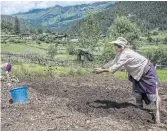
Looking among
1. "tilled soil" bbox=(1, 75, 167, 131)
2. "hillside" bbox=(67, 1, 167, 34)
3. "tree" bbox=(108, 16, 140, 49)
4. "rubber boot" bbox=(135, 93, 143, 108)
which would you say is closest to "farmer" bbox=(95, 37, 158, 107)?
"rubber boot" bbox=(135, 93, 143, 108)

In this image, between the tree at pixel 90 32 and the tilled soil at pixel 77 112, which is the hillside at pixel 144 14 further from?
the tilled soil at pixel 77 112

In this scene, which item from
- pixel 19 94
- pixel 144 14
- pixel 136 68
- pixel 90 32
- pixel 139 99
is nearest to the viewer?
pixel 136 68

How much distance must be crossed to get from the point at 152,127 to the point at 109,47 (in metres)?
32.9

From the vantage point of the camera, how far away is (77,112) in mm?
8492

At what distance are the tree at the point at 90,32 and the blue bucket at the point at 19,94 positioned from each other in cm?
4262

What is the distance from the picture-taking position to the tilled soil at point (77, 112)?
7.37 m

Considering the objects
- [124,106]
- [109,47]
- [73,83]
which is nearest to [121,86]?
[73,83]

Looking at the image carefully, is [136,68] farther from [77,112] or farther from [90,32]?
[90,32]

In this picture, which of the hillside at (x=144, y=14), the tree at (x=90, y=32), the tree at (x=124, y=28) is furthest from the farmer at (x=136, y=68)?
the hillside at (x=144, y=14)

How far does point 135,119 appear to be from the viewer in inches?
315

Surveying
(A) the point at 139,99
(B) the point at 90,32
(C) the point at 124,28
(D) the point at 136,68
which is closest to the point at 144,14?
(C) the point at 124,28

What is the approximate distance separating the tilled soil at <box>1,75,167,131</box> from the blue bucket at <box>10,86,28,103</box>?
0.16 m

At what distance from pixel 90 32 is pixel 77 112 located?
45881mm

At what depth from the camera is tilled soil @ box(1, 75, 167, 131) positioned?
7367mm
